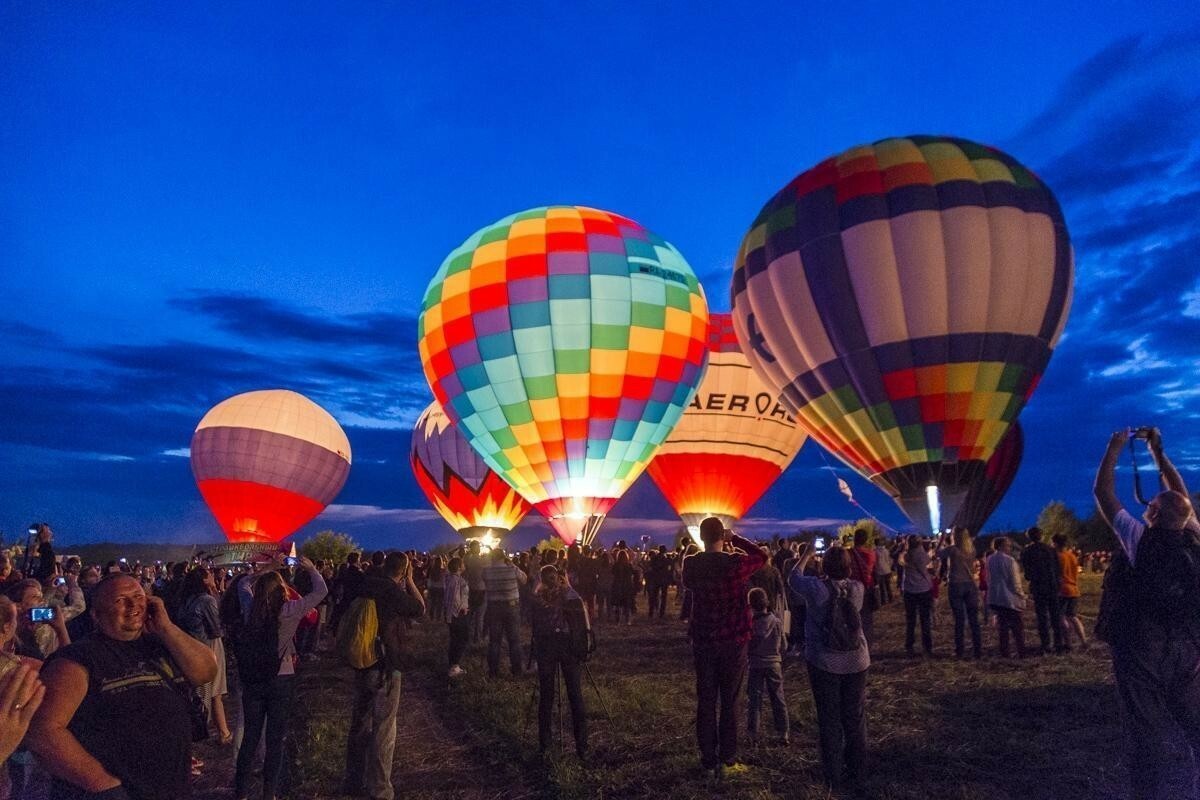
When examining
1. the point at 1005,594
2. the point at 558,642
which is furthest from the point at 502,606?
the point at 1005,594

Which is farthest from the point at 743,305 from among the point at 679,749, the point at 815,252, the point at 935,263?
the point at 679,749

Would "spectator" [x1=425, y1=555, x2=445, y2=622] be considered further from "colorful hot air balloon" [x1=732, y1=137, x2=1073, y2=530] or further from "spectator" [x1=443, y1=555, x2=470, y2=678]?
"colorful hot air balloon" [x1=732, y1=137, x2=1073, y2=530]

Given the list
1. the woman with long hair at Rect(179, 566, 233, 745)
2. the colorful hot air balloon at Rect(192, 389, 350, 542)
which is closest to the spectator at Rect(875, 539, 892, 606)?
the woman with long hair at Rect(179, 566, 233, 745)

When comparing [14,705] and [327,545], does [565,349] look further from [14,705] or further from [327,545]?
[327,545]

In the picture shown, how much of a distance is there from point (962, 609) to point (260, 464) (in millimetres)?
29206

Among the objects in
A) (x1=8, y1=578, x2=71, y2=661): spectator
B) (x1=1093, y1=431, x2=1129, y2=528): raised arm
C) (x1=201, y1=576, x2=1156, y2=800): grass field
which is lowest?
(x1=201, y1=576, x2=1156, y2=800): grass field

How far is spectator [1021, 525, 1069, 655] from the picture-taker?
9.84 m

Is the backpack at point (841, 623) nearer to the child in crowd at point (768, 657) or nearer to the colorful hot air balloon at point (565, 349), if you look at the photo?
the child in crowd at point (768, 657)

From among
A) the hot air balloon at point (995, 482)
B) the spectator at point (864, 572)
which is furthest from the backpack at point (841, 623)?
the hot air balloon at point (995, 482)

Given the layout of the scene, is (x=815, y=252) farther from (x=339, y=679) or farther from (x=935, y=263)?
(x=339, y=679)

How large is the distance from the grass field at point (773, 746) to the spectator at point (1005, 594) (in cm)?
38

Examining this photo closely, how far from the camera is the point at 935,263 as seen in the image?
15.6 metres

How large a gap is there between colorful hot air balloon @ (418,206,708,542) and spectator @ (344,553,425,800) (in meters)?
14.6

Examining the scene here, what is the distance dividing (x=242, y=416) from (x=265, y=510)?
4.03 m
